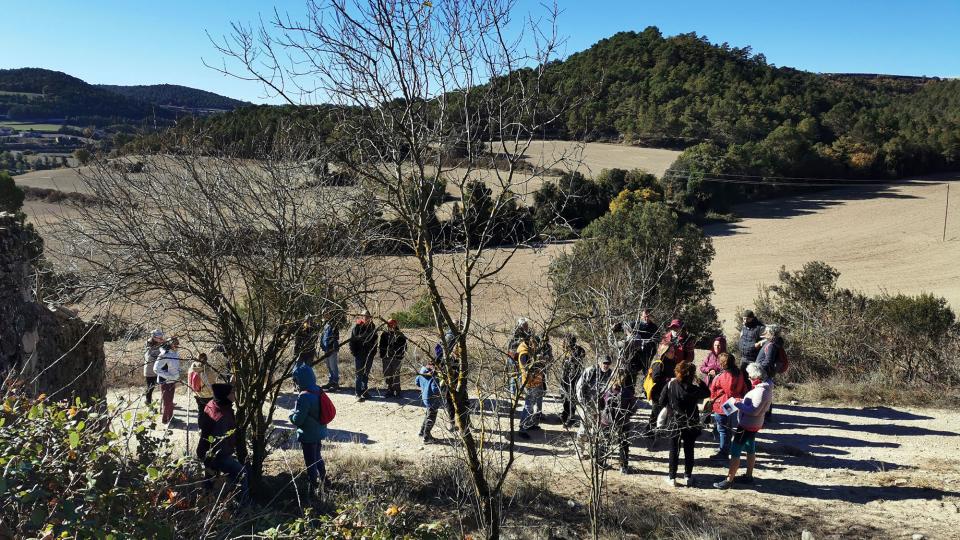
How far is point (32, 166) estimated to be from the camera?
2997 cm

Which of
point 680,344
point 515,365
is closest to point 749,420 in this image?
point 680,344

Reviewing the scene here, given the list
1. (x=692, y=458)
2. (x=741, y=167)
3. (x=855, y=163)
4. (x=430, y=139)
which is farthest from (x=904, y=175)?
(x=430, y=139)

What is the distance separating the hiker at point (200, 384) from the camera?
7.16m

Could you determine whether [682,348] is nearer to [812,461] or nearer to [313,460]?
[812,461]

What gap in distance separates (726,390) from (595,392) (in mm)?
3142

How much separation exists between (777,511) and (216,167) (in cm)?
731

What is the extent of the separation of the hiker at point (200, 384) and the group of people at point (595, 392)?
0.02 metres

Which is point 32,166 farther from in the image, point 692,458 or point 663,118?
point 663,118

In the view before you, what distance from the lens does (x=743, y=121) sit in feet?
202

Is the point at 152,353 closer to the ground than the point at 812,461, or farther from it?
farther from it

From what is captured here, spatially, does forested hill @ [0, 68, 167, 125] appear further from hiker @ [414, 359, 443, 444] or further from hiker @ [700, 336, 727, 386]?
hiker @ [700, 336, 727, 386]

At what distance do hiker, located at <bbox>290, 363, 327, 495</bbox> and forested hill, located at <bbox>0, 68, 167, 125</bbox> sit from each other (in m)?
38.2

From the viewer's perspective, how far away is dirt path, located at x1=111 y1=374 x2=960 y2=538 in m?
6.97

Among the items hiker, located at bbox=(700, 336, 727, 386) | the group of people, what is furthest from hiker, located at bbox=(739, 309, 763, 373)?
hiker, located at bbox=(700, 336, 727, 386)
